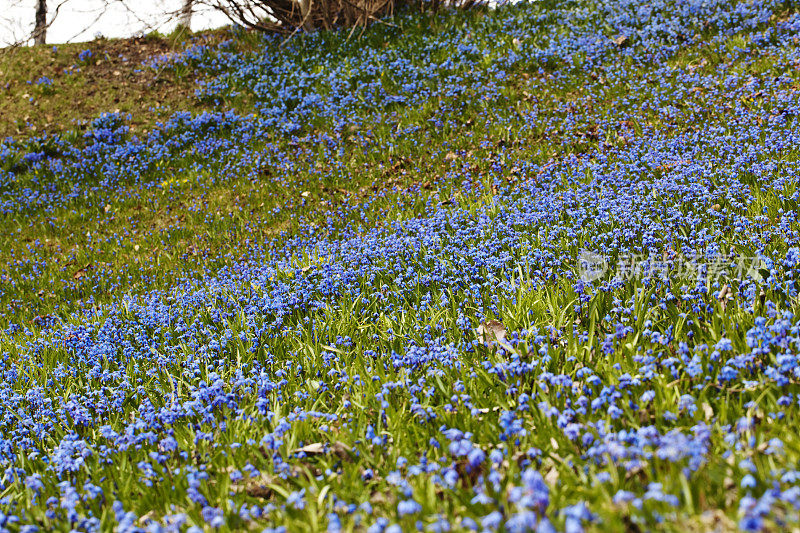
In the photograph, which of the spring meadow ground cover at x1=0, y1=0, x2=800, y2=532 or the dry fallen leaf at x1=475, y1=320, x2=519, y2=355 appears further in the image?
the dry fallen leaf at x1=475, y1=320, x2=519, y2=355

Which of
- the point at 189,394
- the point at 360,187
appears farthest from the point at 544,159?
the point at 189,394

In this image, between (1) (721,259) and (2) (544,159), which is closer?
(1) (721,259)

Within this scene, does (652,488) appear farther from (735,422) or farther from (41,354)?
(41,354)

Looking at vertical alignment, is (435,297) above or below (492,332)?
above

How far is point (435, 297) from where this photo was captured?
4969 mm

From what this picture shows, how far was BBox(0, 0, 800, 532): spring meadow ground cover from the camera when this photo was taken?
2.66m

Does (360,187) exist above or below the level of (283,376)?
above

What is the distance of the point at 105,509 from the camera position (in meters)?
2.79

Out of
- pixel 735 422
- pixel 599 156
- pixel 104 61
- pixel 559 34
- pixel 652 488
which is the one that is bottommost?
pixel 735 422

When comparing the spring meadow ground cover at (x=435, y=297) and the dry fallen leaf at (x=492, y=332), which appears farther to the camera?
the dry fallen leaf at (x=492, y=332)

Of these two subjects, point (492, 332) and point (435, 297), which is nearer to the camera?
point (492, 332)

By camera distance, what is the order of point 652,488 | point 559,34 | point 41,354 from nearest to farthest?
point 652,488
point 41,354
point 559,34

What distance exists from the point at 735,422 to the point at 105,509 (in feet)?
10.9

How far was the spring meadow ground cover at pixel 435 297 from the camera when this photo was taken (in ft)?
8.73
